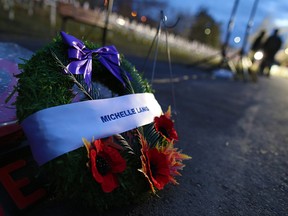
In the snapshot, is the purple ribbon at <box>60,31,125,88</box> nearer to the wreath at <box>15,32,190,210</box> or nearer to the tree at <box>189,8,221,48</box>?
the wreath at <box>15,32,190,210</box>

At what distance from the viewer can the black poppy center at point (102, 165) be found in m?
1.45

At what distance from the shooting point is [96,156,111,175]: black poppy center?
1449 mm

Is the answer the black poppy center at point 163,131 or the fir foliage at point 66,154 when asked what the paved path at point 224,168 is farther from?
the black poppy center at point 163,131

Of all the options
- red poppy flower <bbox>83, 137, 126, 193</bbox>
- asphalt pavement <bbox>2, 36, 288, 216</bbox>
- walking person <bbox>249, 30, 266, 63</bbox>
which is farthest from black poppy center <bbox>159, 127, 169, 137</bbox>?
walking person <bbox>249, 30, 266, 63</bbox>

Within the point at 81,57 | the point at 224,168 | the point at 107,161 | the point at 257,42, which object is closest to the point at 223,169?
the point at 224,168

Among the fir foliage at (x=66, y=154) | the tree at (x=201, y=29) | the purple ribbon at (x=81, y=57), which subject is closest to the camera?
the fir foliage at (x=66, y=154)

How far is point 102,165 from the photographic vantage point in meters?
1.47

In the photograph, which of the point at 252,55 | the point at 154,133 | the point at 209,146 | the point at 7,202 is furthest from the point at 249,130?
the point at 252,55

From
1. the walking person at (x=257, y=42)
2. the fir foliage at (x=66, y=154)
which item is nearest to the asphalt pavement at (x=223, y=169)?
the fir foliage at (x=66, y=154)

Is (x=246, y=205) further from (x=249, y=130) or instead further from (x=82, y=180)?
(x=249, y=130)

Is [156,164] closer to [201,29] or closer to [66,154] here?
[66,154]

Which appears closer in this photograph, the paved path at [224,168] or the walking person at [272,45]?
the paved path at [224,168]

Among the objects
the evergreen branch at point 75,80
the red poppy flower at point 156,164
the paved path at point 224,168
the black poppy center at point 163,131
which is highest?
the evergreen branch at point 75,80

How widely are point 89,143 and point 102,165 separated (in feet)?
0.48
